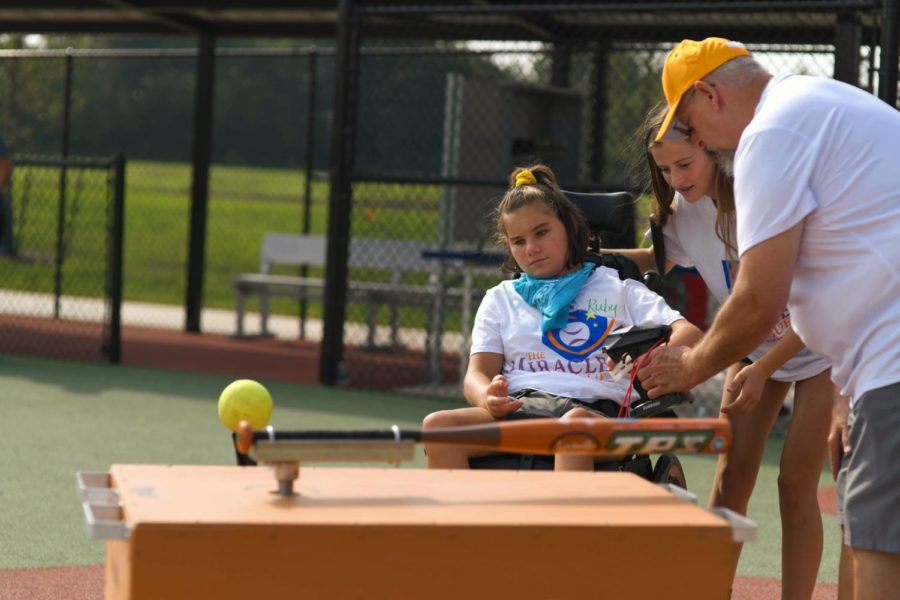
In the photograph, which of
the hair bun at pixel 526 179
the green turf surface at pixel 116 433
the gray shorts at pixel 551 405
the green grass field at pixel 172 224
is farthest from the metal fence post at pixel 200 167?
the gray shorts at pixel 551 405

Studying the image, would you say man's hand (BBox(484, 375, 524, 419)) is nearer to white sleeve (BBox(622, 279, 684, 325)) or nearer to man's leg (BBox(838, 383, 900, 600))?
white sleeve (BBox(622, 279, 684, 325))

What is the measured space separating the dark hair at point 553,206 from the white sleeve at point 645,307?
0.19 meters

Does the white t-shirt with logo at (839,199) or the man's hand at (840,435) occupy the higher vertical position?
the white t-shirt with logo at (839,199)

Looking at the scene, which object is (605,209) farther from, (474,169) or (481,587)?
(474,169)

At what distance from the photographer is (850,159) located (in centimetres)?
298

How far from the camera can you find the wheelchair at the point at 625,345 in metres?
3.66

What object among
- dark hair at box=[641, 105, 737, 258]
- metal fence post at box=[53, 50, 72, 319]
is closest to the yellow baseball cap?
dark hair at box=[641, 105, 737, 258]

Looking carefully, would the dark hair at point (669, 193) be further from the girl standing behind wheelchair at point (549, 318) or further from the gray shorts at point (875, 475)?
the gray shorts at point (875, 475)

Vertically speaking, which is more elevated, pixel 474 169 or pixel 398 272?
pixel 474 169

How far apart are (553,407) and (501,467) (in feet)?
0.80

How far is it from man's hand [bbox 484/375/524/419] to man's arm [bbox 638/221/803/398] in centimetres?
69

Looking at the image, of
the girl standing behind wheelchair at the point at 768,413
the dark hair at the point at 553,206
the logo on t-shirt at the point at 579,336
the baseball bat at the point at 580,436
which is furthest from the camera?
the dark hair at the point at 553,206

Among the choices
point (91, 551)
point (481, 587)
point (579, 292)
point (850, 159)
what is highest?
point (850, 159)

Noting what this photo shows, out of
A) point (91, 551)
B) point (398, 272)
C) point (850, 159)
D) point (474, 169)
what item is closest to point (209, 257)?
point (398, 272)
